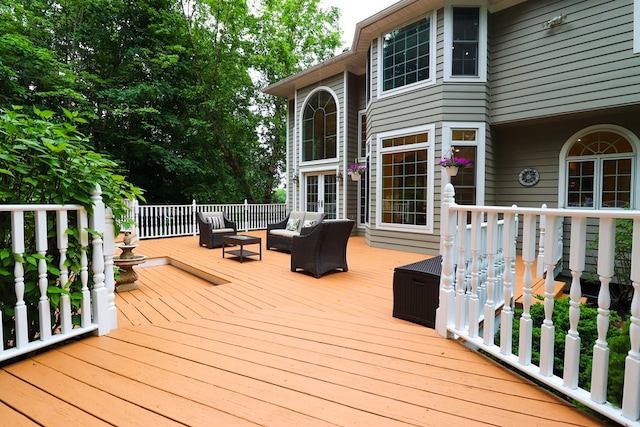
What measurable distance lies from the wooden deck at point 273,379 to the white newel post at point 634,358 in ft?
0.59

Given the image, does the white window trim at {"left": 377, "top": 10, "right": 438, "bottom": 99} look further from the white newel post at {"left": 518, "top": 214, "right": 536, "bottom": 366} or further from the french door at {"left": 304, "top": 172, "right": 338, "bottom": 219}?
the white newel post at {"left": 518, "top": 214, "right": 536, "bottom": 366}

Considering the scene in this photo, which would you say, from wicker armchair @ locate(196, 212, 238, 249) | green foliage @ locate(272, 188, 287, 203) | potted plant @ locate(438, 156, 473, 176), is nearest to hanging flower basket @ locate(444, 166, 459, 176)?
potted plant @ locate(438, 156, 473, 176)

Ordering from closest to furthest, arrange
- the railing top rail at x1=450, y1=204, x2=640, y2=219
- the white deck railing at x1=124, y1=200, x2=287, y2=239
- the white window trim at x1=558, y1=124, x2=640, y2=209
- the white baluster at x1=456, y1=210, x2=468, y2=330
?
1. the railing top rail at x1=450, y1=204, x2=640, y2=219
2. the white baluster at x1=456, y1=210, x2=468, y2=330
3. the white window trim at x1=558, y1=124, x2=640, y2=209
4. the white deck railing at x1=124, y1=200, x2=287, y2=239

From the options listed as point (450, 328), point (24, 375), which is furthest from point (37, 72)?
point (450, 328)

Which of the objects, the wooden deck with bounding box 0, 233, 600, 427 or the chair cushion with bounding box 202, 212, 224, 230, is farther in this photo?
the chair cushion with bounding box 202, 212, 224, 230

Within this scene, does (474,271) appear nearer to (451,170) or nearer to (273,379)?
(273,379)

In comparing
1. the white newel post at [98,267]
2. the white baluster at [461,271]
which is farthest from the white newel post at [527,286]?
the white newel post at [98,267]

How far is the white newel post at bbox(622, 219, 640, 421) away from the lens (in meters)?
1.13

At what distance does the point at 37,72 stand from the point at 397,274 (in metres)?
12.1

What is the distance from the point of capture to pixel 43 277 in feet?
5.86

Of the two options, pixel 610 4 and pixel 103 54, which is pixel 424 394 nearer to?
pixel 610 4

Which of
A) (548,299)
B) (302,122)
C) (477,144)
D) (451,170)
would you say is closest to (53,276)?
(548,299)

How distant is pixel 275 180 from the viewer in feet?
50.8

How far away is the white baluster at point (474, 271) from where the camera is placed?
6.16 feet
